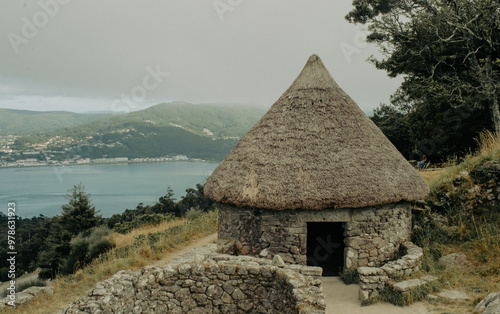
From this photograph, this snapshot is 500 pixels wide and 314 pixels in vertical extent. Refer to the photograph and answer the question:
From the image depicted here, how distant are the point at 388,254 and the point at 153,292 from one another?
4886 mm

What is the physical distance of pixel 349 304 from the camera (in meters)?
5.51

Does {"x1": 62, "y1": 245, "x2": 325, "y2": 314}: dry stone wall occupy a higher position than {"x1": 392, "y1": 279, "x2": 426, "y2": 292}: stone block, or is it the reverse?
{"x1": 62, "y1": 245, "x2": 325, "y2": 314}: dry stone wall

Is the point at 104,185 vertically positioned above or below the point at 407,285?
below

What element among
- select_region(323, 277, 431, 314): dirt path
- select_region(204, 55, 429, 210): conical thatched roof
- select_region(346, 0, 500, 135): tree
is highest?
select_region(346, 0, 500, 135): tree

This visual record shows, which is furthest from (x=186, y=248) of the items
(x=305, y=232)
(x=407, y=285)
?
(x=407, y=285)

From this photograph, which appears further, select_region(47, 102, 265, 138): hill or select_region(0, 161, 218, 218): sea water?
select_region(47, 102, 265, 138): hill

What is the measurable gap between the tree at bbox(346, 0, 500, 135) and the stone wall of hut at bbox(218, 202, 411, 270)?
27.1 ft

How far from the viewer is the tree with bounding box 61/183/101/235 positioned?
13906 millimetres

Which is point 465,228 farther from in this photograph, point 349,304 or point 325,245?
point 349,304

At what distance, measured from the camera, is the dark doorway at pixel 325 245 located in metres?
7.95

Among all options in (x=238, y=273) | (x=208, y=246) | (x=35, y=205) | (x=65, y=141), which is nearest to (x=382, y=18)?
(x=208, y=246)

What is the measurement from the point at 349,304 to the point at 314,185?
2.18 metres

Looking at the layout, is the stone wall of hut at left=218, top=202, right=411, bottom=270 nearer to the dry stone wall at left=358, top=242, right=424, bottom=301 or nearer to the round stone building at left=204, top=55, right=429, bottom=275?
the round stone building at left=204, top=55, right=429, bottom=275

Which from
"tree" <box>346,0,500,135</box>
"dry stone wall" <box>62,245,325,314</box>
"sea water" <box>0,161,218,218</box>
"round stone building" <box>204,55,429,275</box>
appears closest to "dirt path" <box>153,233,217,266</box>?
"round stone building" <box>204,55,429,275</box>
